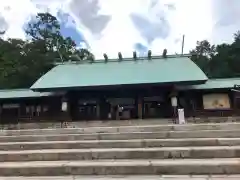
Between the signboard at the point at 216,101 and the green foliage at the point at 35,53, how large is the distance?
1963 cm

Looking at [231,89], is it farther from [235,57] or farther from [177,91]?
[235,57]

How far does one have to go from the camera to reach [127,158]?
5762mm

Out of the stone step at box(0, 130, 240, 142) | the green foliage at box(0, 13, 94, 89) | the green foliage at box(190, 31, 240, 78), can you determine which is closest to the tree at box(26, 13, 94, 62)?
the green foliage at box(0, 13, 94, 89)

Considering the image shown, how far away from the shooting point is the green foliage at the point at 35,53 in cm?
3678

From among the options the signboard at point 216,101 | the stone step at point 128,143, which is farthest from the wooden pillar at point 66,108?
the stone step at point 128,143

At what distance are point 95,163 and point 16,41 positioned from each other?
37809mm

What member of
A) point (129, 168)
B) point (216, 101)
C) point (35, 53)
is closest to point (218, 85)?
point (216, 101)

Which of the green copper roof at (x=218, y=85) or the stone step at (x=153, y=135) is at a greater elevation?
the green copper roof at (x=218, y=85)

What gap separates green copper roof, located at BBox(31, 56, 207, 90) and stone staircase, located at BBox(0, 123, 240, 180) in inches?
485

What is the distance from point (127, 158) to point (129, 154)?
0.08m

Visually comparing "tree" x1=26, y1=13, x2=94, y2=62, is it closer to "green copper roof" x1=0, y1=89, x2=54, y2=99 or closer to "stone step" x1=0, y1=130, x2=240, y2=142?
"green copper roof" x1=0, y1=89, x2=54, y2=99

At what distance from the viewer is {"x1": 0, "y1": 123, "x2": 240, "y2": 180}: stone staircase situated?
194 inches

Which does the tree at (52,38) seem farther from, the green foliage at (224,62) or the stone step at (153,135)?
the stone step at (153,135)

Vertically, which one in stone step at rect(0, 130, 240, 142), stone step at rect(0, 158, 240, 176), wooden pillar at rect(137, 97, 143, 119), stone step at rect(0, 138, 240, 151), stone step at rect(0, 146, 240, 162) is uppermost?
wooden pillar at rect(137, 97, 143, 119)
